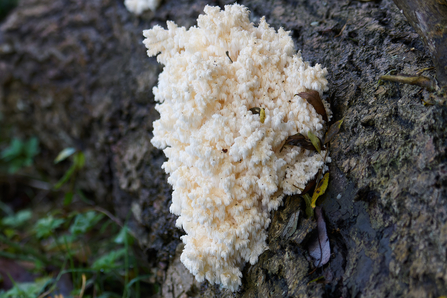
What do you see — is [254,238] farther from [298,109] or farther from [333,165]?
[298,109]

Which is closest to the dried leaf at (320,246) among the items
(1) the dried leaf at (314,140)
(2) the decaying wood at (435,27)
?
(1) the dried leaf at (314,140)

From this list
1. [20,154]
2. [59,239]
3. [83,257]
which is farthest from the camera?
[20,154]

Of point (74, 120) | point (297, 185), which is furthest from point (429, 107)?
point (74, 120)

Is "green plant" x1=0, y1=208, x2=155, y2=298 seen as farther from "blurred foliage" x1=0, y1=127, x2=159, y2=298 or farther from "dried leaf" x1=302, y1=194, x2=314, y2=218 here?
"dried leaf" x1=302, y1=194, x2=314, y2=218

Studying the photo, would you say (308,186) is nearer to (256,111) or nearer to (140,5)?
(256,111)

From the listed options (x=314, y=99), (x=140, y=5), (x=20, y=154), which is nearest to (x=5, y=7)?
(x=20, y=154)

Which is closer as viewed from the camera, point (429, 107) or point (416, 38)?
point (429, 107)

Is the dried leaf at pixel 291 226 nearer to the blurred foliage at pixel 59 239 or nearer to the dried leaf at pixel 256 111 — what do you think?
the dried leaf at pixel 256 111
